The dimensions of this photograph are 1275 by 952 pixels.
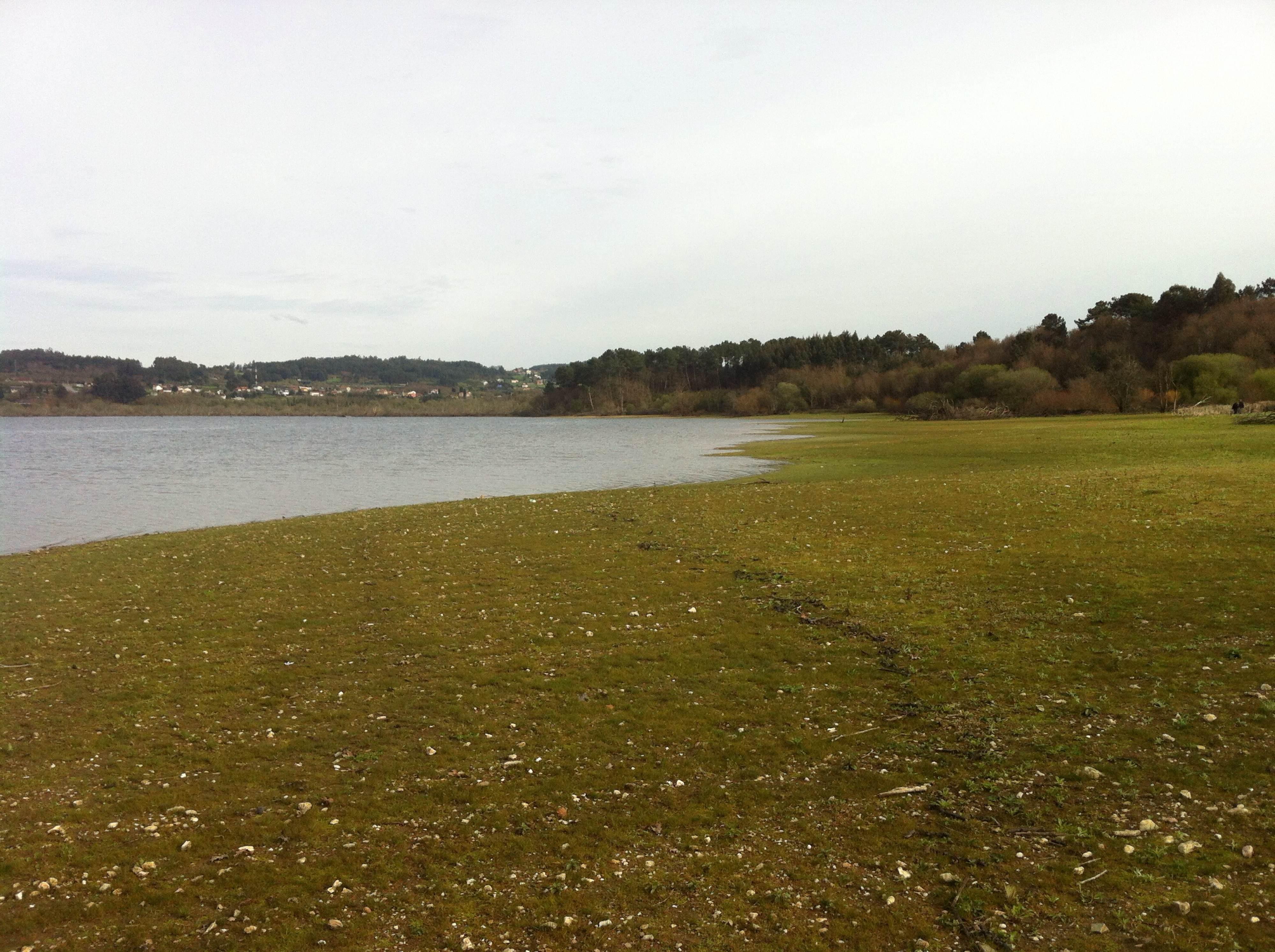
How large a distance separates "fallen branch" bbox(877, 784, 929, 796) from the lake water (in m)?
29.7

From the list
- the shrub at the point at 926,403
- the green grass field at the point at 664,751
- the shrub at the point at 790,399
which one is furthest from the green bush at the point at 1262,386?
the shrub at the point at 790,399

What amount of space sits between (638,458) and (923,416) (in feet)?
228

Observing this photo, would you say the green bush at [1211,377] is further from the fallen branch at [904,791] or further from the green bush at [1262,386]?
the fallen branch at [904,791]

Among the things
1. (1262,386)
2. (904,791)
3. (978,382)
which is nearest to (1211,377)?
(1262,386)

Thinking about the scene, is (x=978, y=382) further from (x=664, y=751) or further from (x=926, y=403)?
(x=664, y=751)

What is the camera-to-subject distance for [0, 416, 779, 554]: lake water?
3453 cm

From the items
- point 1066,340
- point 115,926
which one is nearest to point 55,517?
point 115,926

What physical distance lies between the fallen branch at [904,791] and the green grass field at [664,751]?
0.04 metres

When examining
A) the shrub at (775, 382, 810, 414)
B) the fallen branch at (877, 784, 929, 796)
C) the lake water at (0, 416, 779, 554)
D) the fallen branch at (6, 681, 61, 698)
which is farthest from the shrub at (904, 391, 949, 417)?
the fallen branch at (6, 681, 61, 698)

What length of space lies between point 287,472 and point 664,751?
55.2 meters

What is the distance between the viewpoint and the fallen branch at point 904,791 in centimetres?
738

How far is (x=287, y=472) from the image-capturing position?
56844mm

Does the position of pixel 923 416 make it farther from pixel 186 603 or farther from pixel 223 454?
pixel 186 603

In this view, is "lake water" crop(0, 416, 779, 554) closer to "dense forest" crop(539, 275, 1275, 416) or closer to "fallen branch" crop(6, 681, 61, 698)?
"fallen branch" crop(6, 681, 61, 698)
